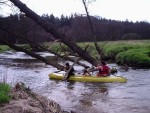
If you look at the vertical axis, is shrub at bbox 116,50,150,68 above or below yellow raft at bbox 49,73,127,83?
above

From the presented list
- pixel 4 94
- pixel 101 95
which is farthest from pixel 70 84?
pixel 4 94

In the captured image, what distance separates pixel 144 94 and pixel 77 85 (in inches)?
179

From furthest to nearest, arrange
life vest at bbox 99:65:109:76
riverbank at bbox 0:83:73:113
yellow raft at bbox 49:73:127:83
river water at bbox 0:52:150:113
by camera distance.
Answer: life vest at bbox 99:65:109:76
yellow raft at bbox 49:73:127:83
river water at bbox 0:52:150:113
riverbank at bbox 0:83:73:113

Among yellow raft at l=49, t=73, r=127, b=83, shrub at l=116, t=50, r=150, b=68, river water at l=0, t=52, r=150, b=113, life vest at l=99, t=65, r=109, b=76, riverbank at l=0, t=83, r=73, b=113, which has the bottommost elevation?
river water at l=0, t=52, r=150, b=113

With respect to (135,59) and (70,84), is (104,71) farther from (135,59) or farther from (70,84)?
(135,59)

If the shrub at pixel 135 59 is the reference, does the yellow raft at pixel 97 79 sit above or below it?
below

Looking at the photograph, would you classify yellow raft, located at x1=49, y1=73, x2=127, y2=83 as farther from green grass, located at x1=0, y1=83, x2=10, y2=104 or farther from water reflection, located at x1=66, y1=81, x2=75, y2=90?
green grass, located at x1=0, y1=83, x2=10, y2=104

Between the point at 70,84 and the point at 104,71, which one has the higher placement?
the point at 104,71

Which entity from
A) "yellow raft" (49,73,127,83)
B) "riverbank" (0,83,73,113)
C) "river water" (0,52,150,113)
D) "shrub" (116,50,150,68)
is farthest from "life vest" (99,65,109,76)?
"riverbank" (0,83,73,113)

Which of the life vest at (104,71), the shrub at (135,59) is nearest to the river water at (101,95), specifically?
the life vest at (104,71)

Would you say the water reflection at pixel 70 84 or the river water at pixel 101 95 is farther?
the water reflection at pixel 70 84

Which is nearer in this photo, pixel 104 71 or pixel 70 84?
pixel 70 84

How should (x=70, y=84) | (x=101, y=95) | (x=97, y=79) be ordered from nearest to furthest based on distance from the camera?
1. (x=101, y=95)
2. (x=97, y=79)
3. (x=70, y=84)

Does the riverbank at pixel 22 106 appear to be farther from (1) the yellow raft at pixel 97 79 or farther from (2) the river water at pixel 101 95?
(1) the yellow raft at pixel 97 79
